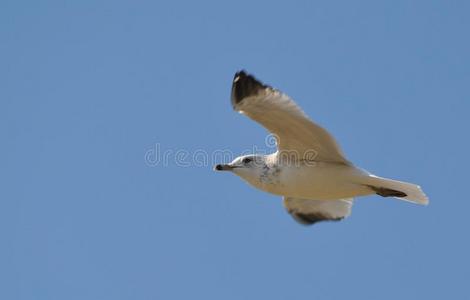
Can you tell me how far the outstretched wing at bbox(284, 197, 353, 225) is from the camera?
12.1m

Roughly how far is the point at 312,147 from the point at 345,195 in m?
0.76

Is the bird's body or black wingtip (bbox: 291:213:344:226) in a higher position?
black wingtip (bbox: 291:213:344:226)

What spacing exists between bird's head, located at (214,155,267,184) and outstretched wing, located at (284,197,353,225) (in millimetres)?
1501

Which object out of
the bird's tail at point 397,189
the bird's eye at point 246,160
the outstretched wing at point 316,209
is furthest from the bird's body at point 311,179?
the outstretched wing at point 316,209

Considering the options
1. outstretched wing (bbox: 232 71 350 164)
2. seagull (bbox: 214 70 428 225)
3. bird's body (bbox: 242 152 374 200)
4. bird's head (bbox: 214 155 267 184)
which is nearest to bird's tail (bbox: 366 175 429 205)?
seagull (bbox: 214 70 428 225)

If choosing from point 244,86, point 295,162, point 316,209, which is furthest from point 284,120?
point 316,209

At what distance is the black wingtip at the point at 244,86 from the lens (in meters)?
9.77

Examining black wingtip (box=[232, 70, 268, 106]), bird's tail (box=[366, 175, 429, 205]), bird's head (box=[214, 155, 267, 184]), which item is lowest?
bird's tail (box=[366, 175, 429, 205])

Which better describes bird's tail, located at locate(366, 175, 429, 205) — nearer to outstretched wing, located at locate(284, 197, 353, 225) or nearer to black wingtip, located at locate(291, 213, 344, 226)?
outstretched wing, located at locate(284, 197, 353, 225)

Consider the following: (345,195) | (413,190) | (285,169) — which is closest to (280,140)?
(285,169)

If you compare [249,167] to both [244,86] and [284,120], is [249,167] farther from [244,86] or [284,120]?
[244,86]

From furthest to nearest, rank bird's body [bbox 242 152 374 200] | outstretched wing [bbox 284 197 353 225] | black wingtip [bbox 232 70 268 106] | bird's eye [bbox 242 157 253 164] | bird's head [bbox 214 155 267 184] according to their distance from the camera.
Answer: outstretched wing [bbox 284 197 353 225]
bird's eye [bbox 242 157 253 164]
bird's head [bbox 214 155 267 184]
bird's body [bbox 242 152 374 200]
black wingtip [bbox 232 70 268 106]

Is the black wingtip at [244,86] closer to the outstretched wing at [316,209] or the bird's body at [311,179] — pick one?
the bird's body at [311,179]

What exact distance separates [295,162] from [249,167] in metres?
0.58
